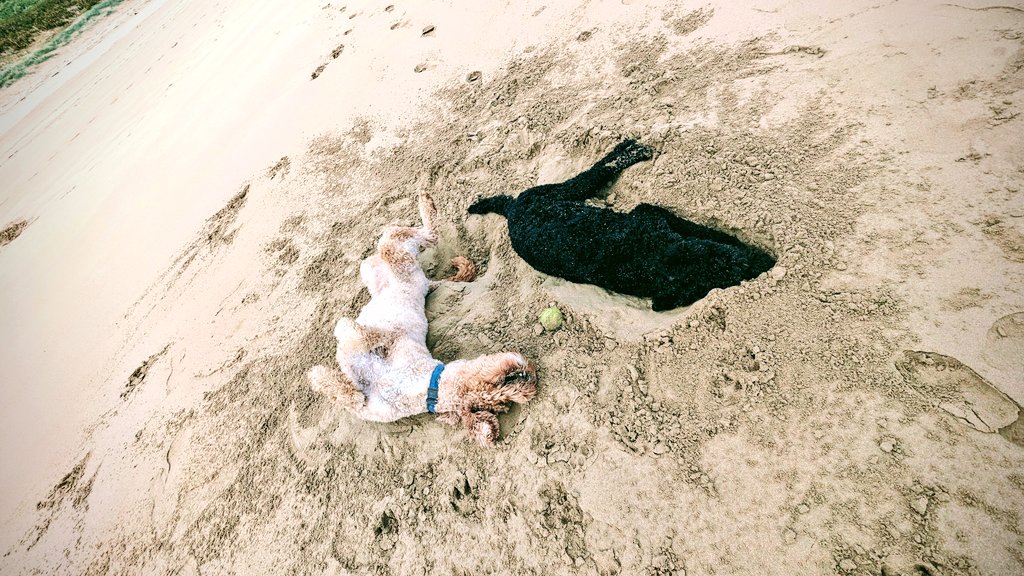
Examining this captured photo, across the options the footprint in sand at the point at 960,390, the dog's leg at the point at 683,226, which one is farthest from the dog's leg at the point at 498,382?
the footprint in sand at the point at 960,390

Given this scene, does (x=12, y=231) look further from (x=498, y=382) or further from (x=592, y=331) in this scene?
(x=592, y=331)

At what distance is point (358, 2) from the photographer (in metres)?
6.66

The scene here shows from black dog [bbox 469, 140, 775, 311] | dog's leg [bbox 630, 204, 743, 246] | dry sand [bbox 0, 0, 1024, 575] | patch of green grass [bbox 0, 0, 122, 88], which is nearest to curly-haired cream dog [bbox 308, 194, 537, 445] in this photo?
dry sand [bbox 0, 0, 1024, 575]

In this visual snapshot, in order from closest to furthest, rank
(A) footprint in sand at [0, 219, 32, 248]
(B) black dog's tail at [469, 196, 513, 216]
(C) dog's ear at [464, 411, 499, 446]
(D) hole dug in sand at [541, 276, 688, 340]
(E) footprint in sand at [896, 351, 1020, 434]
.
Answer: (E) footprint in sand at [896, 351, 1020, 434] < (C) dog's ear at [464, 411, 499, 446] < (D) hole dug in sand at [541, 276, 688, 340] < (B) black dog's tail at [469, 196, 513, 216] < (A) footprint in sand at [0, 219, 32, 248]

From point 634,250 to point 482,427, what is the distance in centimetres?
132

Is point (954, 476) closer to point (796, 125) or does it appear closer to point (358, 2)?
point (796, 125)

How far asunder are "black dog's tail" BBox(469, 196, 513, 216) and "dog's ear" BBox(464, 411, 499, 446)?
161 cm

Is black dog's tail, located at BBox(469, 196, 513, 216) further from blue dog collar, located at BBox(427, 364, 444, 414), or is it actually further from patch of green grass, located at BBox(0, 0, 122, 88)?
patch of green grass, located at BBox(0, 0, 122, 88)

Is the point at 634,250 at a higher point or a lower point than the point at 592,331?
higher

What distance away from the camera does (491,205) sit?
3215 mm

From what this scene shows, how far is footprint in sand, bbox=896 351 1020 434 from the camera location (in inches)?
58.8

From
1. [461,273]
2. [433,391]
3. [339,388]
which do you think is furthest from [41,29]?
[433,391]

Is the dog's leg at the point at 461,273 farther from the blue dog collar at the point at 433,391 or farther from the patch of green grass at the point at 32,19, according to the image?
the patch of green grass at the point at 32,19

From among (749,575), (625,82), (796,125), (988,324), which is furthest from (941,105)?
(749,575)
